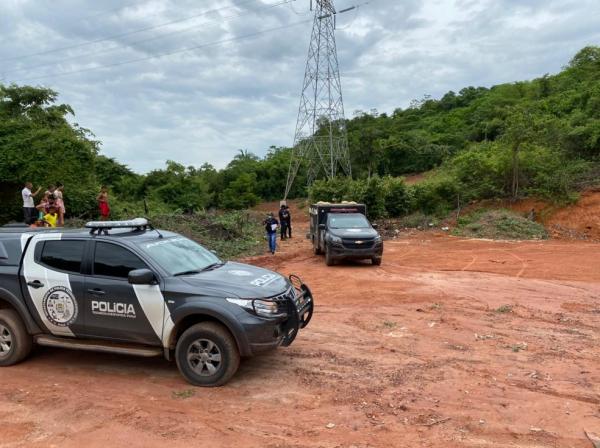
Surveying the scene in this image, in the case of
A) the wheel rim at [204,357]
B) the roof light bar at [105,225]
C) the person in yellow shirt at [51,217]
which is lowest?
the wheel rim at [204,357]

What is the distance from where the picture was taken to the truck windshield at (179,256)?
6.03 meters

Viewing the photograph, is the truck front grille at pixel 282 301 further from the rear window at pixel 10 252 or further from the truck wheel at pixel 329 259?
the truck wheel at pixel 329 259

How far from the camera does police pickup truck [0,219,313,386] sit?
18.1 feet

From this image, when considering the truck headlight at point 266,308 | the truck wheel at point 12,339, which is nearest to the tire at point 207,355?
the truck headlight at point 266,308

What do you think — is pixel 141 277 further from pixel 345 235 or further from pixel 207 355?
pixel 345 235

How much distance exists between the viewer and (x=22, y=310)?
6.19m

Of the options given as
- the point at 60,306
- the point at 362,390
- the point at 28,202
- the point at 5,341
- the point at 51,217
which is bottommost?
the point at 362,390

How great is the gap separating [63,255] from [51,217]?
9202 millimetres

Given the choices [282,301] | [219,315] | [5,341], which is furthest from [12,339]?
[282,301]


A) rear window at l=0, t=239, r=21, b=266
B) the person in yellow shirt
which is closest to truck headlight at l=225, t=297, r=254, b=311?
rear window at l=0, t=239, r=21, b=266

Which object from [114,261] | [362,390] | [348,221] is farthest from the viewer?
[348,221]

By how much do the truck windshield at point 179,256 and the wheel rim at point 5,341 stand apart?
213 cm

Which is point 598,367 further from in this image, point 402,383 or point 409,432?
point 409,432

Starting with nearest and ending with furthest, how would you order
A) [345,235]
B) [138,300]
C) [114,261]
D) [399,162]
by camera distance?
[138,300] → [114,261] → [345,235] → [399,162]
